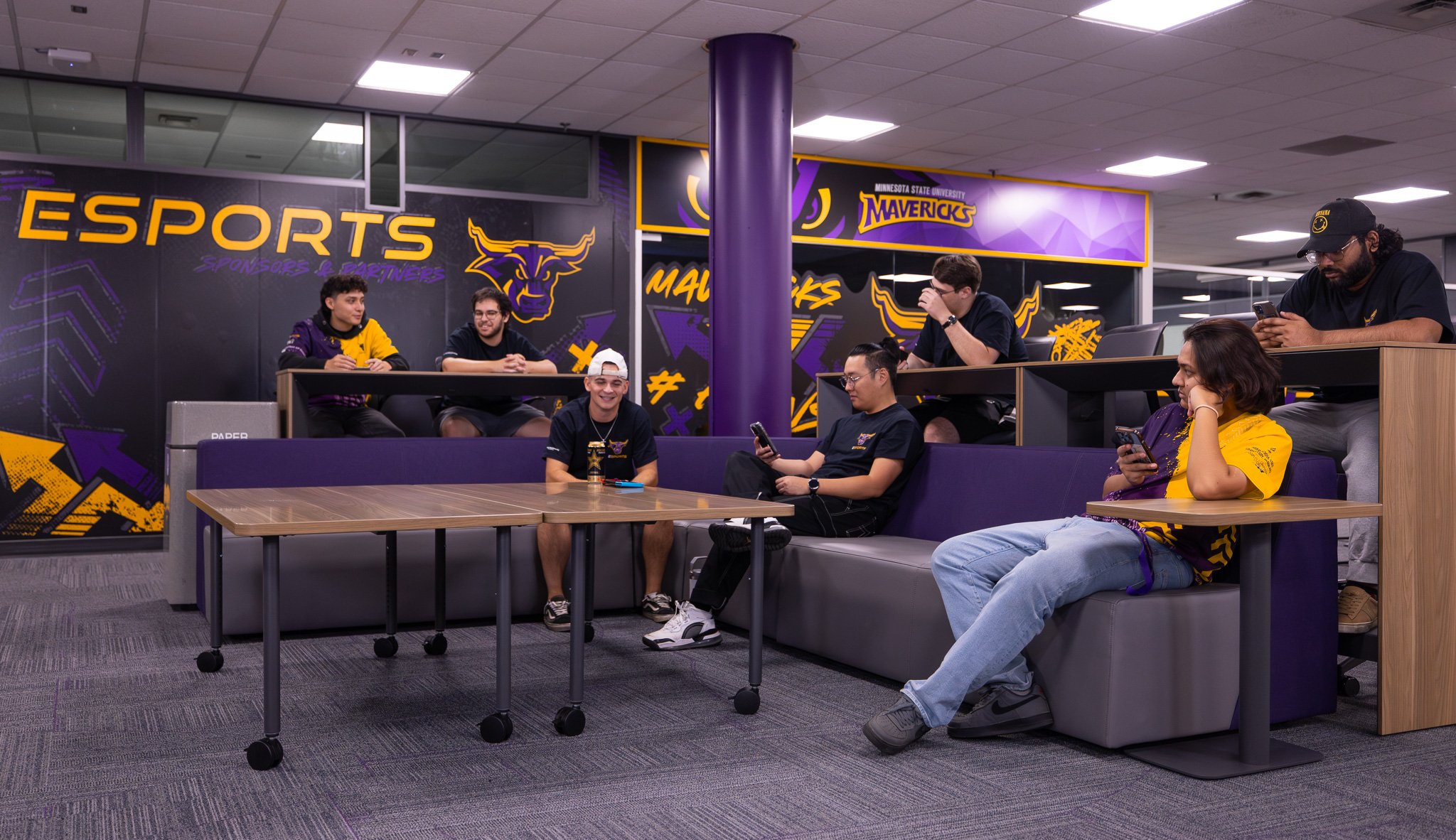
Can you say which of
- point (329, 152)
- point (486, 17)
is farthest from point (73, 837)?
point (329, 152)

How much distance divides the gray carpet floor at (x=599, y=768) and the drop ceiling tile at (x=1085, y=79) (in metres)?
4.38

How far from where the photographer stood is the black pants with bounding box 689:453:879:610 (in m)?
4.16

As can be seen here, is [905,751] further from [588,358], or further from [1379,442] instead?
[588,358]

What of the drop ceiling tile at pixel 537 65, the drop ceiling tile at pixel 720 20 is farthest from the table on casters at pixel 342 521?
the drop ceiling tile at pixel 537 65

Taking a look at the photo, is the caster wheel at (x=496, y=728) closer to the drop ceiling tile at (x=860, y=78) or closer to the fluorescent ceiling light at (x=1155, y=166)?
the drop ceiling tile at (x=860, y=78)

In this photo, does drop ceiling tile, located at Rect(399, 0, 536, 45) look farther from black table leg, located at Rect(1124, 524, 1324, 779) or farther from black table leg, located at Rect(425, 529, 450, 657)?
black table leg, located at Rect(1124, 524, 1324, 779)

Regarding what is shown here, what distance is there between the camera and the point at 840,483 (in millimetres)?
4289

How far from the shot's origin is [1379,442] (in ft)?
10.1

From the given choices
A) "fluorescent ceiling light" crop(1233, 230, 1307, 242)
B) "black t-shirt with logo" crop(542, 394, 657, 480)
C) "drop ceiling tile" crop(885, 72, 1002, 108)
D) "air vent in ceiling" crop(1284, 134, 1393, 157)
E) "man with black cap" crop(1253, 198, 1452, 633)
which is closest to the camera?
"man with black cap" crop(1253, 198, 1452, 633)

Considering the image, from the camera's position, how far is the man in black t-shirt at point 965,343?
16.0 ft

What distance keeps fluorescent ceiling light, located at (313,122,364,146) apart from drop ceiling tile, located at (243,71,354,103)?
0.65 ft

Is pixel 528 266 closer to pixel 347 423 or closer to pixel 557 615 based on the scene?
pixel 347 423

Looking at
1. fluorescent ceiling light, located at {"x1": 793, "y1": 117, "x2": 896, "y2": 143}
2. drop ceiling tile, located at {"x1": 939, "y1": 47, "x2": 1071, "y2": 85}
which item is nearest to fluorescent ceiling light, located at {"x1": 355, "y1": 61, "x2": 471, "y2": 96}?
fluorescent ceiling light, located at {"x1": 793, "y1": 117, "x2": 896, "y2": 143}

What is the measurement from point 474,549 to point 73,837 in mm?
2477
